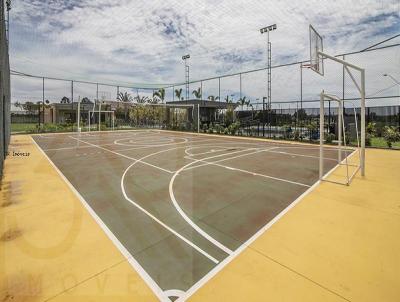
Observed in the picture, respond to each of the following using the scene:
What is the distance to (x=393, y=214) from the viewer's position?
5789mm

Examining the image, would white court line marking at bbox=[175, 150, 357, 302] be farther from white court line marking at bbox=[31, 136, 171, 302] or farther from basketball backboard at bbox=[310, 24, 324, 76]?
basketball backboard at bbox=[310, 24, 324, 76]

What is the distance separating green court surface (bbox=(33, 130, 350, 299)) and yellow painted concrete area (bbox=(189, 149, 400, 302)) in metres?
0.34

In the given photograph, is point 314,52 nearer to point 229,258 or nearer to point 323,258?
point 323,258

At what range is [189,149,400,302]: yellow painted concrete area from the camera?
3301 mm

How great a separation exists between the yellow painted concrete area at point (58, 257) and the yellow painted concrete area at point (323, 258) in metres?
1.26

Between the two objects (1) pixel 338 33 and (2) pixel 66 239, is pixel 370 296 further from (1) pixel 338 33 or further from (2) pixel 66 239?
(1) pixel 338 33

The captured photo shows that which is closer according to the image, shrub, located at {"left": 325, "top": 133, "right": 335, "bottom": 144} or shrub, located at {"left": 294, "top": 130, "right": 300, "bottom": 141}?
shrub, located at {"left": 325, "top": 133, "right": 335, "bottom": 144}

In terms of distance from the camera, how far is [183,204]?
21.4 ft

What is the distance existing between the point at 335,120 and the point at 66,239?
2364 cm

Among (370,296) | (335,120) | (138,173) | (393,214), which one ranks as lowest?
(370,296)

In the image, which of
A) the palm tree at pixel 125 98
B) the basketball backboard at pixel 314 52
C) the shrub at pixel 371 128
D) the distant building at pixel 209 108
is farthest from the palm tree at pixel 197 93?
the basketball backboard at pixel 314 52

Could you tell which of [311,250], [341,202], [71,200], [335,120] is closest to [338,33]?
[335,120]

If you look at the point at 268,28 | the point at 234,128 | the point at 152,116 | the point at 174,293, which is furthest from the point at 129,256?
the point at 152,116

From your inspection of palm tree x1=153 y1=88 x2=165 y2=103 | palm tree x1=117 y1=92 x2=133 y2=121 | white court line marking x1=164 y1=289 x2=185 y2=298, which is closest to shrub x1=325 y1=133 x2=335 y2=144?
white court line marking x1=164 y1=289 x2=185 y2=298
